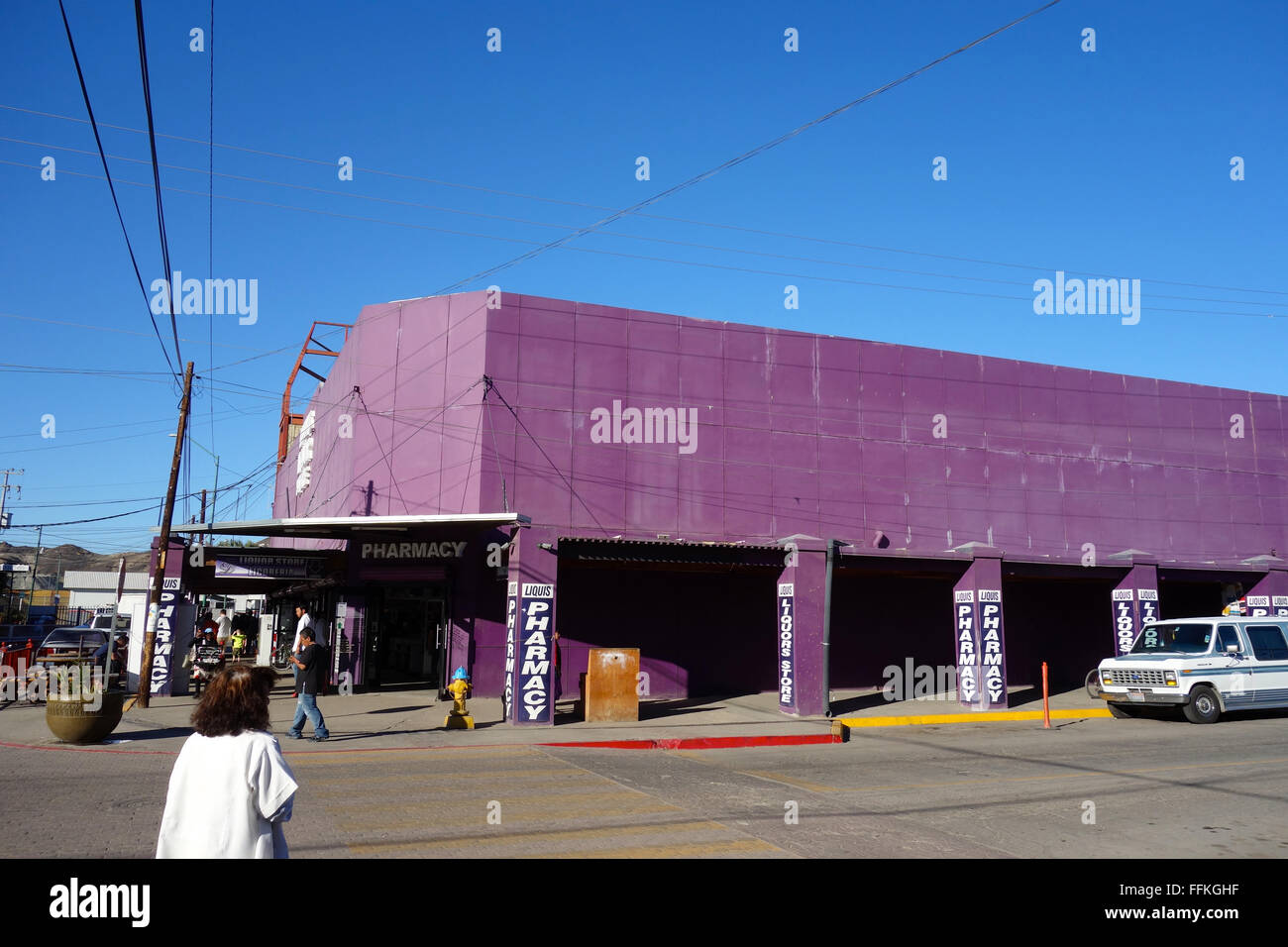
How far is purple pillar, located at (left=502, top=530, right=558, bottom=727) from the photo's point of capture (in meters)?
17.2

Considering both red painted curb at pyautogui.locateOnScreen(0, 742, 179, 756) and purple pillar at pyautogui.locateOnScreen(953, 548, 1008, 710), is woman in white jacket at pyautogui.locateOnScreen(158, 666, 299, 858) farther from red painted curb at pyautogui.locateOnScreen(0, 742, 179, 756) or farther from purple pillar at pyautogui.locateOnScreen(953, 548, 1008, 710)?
purple pillar at pyautogui.locateOnScreen(953, 548, 1008, 710)

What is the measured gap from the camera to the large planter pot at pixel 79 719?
546 inches

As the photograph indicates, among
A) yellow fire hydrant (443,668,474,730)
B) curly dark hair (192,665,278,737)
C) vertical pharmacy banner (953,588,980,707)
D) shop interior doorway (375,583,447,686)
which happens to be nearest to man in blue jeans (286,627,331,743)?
yellow fire hydrant (443,668,474,730)

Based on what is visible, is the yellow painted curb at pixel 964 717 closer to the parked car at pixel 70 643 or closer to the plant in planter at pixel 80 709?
the plant in planter at pixel 80 709

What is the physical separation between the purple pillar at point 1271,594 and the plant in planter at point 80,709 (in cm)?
2713

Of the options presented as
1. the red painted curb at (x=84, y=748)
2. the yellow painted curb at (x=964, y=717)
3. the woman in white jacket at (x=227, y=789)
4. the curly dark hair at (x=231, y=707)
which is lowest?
the yellow painted curb at (x=964, y=717)

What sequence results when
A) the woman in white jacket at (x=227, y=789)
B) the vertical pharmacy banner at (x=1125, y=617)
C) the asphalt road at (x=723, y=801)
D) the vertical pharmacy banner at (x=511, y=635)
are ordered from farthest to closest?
the vertical pharmacy banner at (x=1125, y=617) → the vertical pharmacy banner at (x=511, y=635) → the asphalt road at (x=723, y=801) → the woman in white jacket at (x=227, y=789)

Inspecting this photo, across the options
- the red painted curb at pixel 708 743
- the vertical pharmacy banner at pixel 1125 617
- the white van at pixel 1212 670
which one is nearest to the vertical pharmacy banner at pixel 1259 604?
the vertical pharmacy banner at pixel 1125 617

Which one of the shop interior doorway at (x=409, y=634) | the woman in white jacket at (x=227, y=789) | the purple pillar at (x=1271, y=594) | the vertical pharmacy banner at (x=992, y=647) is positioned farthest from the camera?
the purple pillar at (x=1271, y=594)

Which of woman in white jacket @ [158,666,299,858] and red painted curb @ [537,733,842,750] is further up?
woman in white jacket @ [158,666,299,858]

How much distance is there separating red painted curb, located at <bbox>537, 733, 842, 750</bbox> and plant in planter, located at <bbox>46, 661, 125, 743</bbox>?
6556 mm

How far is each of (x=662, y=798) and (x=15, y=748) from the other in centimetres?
998
